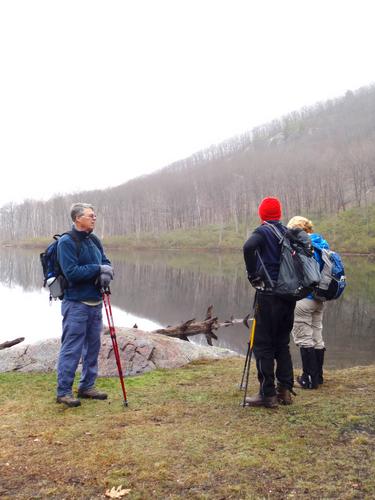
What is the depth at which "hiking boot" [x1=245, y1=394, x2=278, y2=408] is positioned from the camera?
5152mm

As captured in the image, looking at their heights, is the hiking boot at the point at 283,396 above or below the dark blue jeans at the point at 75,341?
below

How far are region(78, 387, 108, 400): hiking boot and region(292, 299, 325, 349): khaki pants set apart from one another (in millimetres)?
2776

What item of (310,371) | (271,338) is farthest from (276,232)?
(310,371)

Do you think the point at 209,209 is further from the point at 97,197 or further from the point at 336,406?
the point at 336,406

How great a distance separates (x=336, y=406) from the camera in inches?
198

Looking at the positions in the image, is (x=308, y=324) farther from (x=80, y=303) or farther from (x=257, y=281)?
(x=80, y=303)

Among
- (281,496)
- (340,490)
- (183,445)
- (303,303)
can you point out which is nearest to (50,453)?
(183,445)

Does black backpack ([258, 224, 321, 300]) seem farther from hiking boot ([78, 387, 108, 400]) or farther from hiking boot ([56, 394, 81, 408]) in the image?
hiking boot ([56, 394, 81, 408])

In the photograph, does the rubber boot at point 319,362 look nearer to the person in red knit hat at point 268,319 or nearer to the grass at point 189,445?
the grass at point 189,445

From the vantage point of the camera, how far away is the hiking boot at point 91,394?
19.0 ft

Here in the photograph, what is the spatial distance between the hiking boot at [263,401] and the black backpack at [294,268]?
3.89 feet

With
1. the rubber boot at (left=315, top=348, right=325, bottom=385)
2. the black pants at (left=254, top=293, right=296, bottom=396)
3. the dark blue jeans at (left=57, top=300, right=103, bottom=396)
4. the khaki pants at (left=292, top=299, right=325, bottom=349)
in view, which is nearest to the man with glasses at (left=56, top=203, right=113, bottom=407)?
the dark blue jeans at (left=57, top=300, right=103, bottom=396)

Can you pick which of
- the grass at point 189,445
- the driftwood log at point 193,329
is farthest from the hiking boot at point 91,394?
the driftwood log at point 193,329

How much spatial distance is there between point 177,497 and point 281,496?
0.73 metres
